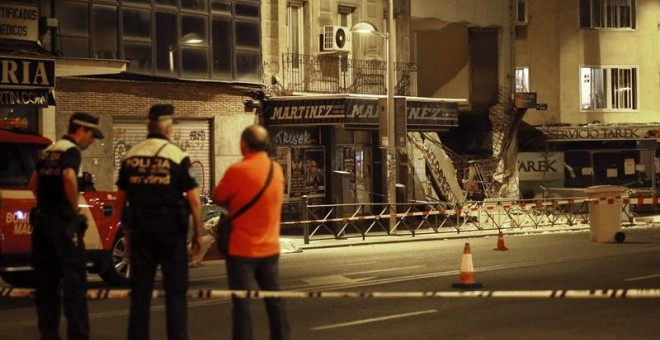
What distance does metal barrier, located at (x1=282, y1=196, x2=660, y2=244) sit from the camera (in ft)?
102

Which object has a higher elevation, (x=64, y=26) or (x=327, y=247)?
(x=64, y=26)

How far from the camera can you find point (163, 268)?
9.05m

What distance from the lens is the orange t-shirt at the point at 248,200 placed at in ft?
29.5

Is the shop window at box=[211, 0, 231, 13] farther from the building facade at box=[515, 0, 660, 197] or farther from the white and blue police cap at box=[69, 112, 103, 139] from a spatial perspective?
the white and blue police cap at box=[69, 112, 103, 139]

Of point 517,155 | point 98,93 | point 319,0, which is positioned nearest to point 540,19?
point 517,155

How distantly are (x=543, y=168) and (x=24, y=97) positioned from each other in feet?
88.5

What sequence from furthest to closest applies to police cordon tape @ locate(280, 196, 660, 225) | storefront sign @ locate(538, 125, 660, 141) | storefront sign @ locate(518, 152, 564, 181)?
1. storefront sign @ locate(538, 125, 660, 141)
2. storefront sign @ locate(518, 152, 564, 181)
3. police cordon tape @ locate(280, 196, 660, 225)

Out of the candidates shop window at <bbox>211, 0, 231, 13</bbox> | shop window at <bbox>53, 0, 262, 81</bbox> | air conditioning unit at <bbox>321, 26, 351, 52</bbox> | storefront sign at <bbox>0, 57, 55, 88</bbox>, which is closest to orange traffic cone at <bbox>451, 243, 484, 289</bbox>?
storefront sign at <bbox>0, 57, 55, 88</bbox>

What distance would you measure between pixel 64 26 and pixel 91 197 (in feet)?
42.4

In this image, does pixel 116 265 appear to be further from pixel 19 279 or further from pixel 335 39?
pixel 335 39

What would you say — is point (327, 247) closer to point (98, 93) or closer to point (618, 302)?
point (98, 93)

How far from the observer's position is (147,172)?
9.02 meters

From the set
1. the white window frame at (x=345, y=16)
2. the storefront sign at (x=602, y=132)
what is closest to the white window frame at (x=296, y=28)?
the white window frame at (x=345, y=16)

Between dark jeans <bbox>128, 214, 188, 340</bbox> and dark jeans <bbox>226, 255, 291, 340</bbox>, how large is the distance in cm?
40
